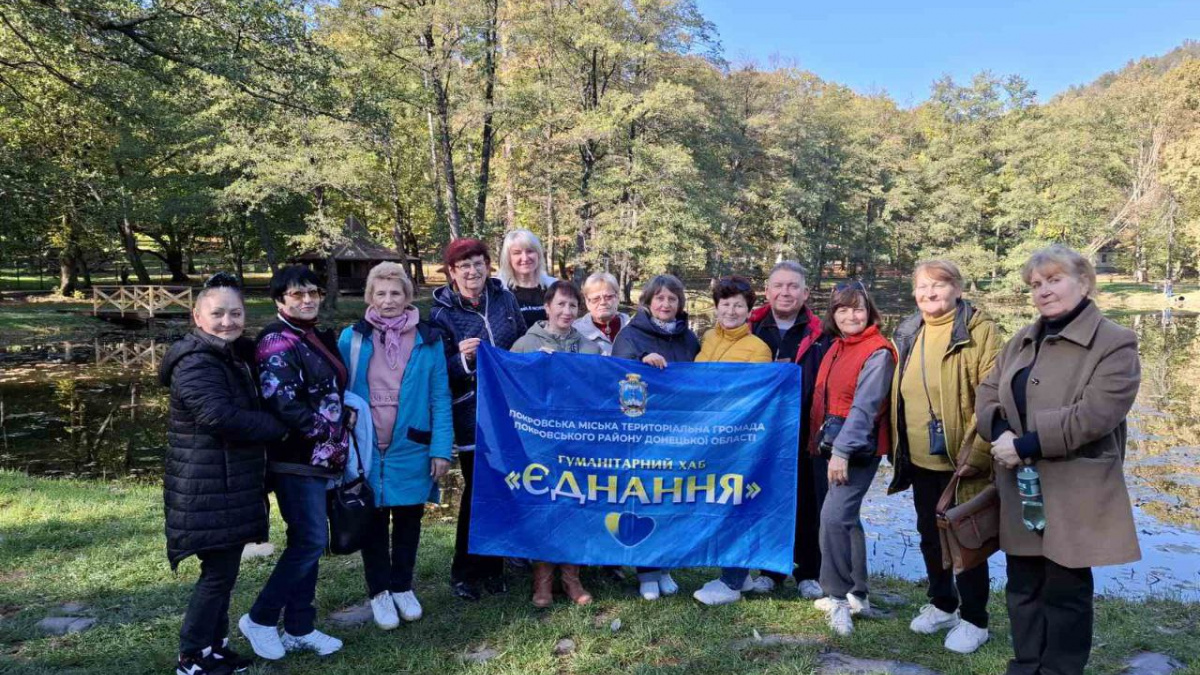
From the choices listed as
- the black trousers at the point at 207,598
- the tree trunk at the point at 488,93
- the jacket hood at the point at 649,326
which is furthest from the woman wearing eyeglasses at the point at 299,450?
the tree trunk at the point at 488,93

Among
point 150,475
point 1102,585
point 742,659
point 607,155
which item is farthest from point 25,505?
point 607,155

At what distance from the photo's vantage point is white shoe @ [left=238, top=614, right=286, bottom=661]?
372 cm

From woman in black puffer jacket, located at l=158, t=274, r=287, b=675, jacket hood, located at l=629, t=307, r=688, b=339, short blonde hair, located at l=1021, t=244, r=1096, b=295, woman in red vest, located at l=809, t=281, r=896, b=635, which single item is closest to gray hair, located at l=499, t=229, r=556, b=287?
jacket hood, located at l=629, t=307, r=688, b=339

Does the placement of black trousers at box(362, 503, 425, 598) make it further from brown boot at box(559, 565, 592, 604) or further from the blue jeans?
brown boot at box(559, 565, 592, 604)

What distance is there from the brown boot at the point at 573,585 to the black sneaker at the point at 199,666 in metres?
1.92

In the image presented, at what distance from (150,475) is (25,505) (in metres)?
3.49

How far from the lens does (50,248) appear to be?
2977cm

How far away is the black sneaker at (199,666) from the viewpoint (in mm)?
3465

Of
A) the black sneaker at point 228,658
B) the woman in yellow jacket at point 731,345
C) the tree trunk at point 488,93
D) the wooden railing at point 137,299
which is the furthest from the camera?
the wooden railing at point 137,299

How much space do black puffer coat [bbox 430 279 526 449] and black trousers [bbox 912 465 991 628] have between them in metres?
2.65

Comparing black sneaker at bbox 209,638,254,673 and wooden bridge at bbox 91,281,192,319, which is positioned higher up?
wooden bridge at bbox 91,281,192,319

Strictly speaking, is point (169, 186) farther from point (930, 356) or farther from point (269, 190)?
point (930, 356)

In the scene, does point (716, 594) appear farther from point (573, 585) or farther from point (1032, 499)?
point (1032, 499)

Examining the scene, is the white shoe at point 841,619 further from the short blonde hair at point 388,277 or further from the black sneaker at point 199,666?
the black sneaker at point 199,666
